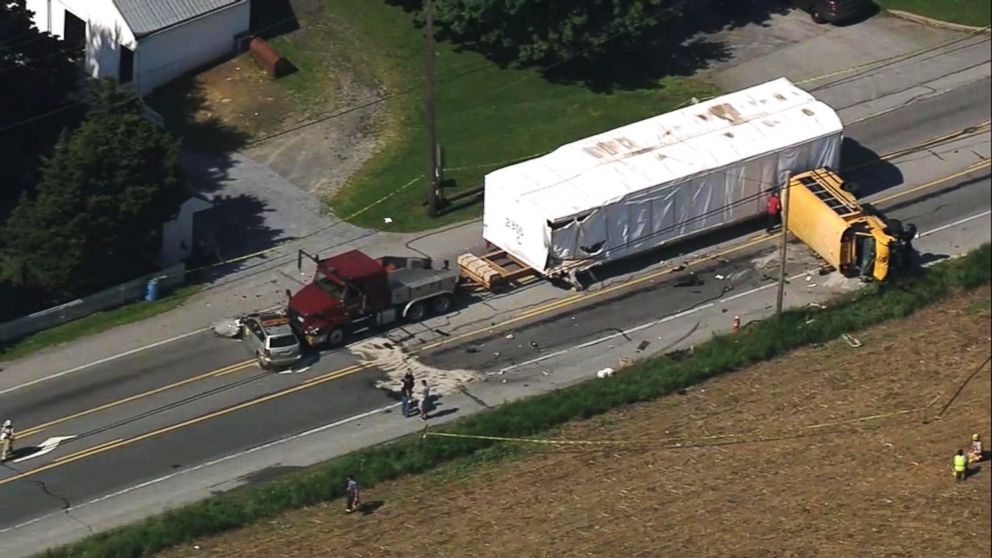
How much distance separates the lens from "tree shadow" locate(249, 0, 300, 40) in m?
74.1

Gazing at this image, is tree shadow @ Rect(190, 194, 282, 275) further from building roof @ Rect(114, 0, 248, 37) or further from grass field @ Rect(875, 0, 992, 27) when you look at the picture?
grass field @ Rect(875, 0, 992, 27)

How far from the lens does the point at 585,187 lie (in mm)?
57844

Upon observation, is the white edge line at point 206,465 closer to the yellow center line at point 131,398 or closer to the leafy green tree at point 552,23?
the yellow center line at point 131,398

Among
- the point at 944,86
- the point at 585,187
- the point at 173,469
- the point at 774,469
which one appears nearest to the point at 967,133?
the point at 944,86

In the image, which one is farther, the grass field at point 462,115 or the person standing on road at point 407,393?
the grass field at point 462,115

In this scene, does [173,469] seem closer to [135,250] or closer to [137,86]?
[135,250]

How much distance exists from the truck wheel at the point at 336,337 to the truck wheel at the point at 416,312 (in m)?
2.12

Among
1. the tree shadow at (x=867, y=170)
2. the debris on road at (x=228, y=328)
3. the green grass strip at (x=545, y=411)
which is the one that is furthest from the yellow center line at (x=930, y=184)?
the debris on road at (x=228, y=328)

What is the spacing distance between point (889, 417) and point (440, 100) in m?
24.4

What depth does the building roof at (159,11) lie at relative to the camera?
69.5 m

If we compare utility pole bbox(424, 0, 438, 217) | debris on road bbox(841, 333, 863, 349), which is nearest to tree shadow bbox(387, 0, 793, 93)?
utility pole bbox(424, 0, 438, 217)

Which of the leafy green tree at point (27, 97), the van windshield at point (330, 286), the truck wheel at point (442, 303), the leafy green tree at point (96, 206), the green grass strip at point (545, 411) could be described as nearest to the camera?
the green grass strip at point (545, 411)

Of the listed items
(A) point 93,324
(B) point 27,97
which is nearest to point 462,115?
(B) point 27,97

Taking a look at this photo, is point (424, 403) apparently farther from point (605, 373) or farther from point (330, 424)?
point (605, 373)
